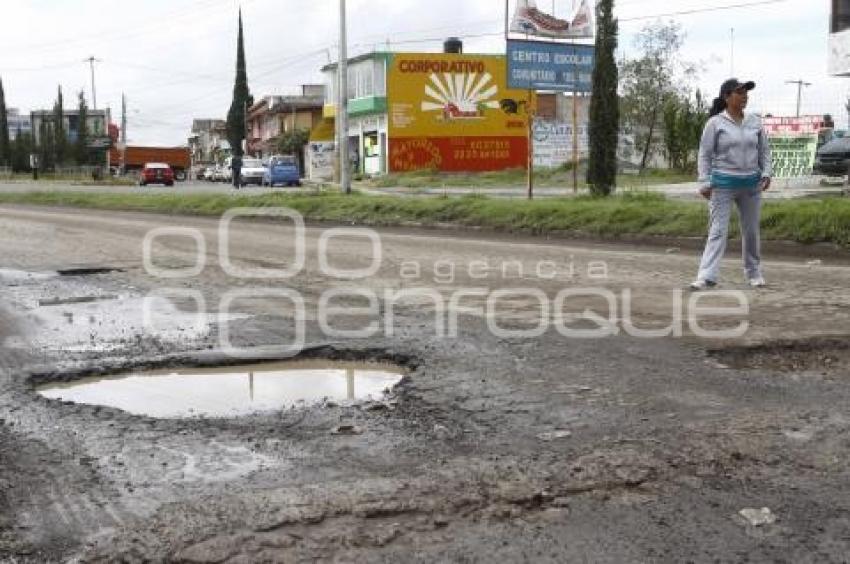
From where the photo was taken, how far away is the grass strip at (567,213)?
12945 millimetres

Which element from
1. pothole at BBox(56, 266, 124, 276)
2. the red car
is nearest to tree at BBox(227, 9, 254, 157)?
the red car

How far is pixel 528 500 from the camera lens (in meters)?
3.43

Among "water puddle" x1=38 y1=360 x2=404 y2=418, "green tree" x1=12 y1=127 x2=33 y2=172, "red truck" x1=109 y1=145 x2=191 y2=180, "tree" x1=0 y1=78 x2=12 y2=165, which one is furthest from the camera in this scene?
"green tree" x1=12 y1=127 x2=33 y2=172

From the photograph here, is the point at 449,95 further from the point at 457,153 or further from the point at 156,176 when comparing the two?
the point at 156,176

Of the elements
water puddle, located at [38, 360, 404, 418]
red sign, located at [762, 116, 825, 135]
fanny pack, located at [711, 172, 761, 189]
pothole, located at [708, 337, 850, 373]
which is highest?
red sign, located at [762, 116, 825, 135]

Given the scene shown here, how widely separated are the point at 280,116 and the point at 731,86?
248 feet

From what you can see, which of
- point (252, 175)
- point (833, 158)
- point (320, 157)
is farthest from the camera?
point (320, 157)

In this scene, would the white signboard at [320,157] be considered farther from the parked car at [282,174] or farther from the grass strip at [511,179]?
the grass strip at [511,179]

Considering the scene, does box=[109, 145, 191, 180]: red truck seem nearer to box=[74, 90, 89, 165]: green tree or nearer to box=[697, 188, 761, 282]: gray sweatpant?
box=[74, 90, 89, 165]: green tree

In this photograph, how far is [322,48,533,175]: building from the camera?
172 feet

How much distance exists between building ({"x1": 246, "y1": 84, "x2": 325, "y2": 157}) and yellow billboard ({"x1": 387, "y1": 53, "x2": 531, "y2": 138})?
22.6m

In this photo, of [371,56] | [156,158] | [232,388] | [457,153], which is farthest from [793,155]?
[156,158]

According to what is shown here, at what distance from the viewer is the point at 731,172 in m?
8.52

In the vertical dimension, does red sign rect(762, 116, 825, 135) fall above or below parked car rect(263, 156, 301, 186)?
above
